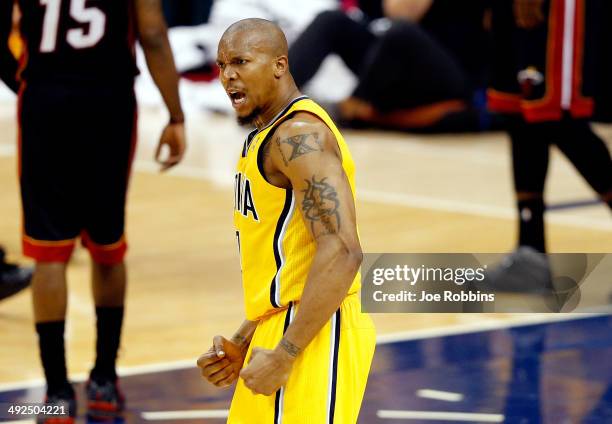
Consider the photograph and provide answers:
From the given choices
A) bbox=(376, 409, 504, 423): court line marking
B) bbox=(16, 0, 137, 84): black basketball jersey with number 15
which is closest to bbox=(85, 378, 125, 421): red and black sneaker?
bbox=(376, 409, 504, 423): court line marking

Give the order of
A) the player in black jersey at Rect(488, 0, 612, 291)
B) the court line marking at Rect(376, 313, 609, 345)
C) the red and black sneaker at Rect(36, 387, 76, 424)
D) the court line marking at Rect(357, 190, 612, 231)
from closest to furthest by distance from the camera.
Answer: the red and black sneaker at Rect(36, 387, 76, 424), the court line marking at Rect(376, 313, 609, 345), the player in black jersey at Rect(488, 0, 612, 291), the court line marking at Rect(357, 190, 612, 231)

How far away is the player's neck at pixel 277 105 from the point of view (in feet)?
10.0

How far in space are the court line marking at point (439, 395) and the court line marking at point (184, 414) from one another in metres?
0.72

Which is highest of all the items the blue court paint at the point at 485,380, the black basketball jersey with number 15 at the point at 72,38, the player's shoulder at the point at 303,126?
the player's shoulder at the point at 303,126

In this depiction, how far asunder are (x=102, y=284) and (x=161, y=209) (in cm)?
367

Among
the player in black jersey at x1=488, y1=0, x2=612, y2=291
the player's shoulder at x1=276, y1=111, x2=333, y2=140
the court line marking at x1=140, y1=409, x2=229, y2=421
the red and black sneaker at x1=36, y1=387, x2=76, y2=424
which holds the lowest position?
the court line marking at x1=140, y1=409, x2=229, y2=421

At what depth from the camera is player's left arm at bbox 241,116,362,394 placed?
9.44ft

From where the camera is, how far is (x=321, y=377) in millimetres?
3008

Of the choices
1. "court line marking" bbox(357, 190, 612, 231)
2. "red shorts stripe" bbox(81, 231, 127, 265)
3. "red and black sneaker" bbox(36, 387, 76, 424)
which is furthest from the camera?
"court line marking" bbox(357, 190, 612, 231)

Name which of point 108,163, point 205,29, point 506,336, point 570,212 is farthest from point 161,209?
point 205,29

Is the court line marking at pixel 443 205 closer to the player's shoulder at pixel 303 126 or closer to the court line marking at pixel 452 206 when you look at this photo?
the court line marking at pixel 452 206

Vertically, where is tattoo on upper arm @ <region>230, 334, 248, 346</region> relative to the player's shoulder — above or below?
below

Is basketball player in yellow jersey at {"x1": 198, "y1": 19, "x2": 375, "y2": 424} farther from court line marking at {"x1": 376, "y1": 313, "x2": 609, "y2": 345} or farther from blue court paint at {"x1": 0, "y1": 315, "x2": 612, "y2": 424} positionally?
court line marking at {"x1": 376, "y1": 313, "x2": 609, "y2": 345}

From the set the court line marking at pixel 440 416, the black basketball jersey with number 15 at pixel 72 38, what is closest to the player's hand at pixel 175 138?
the black basketball jersey with number 15 at pixel 72 38
